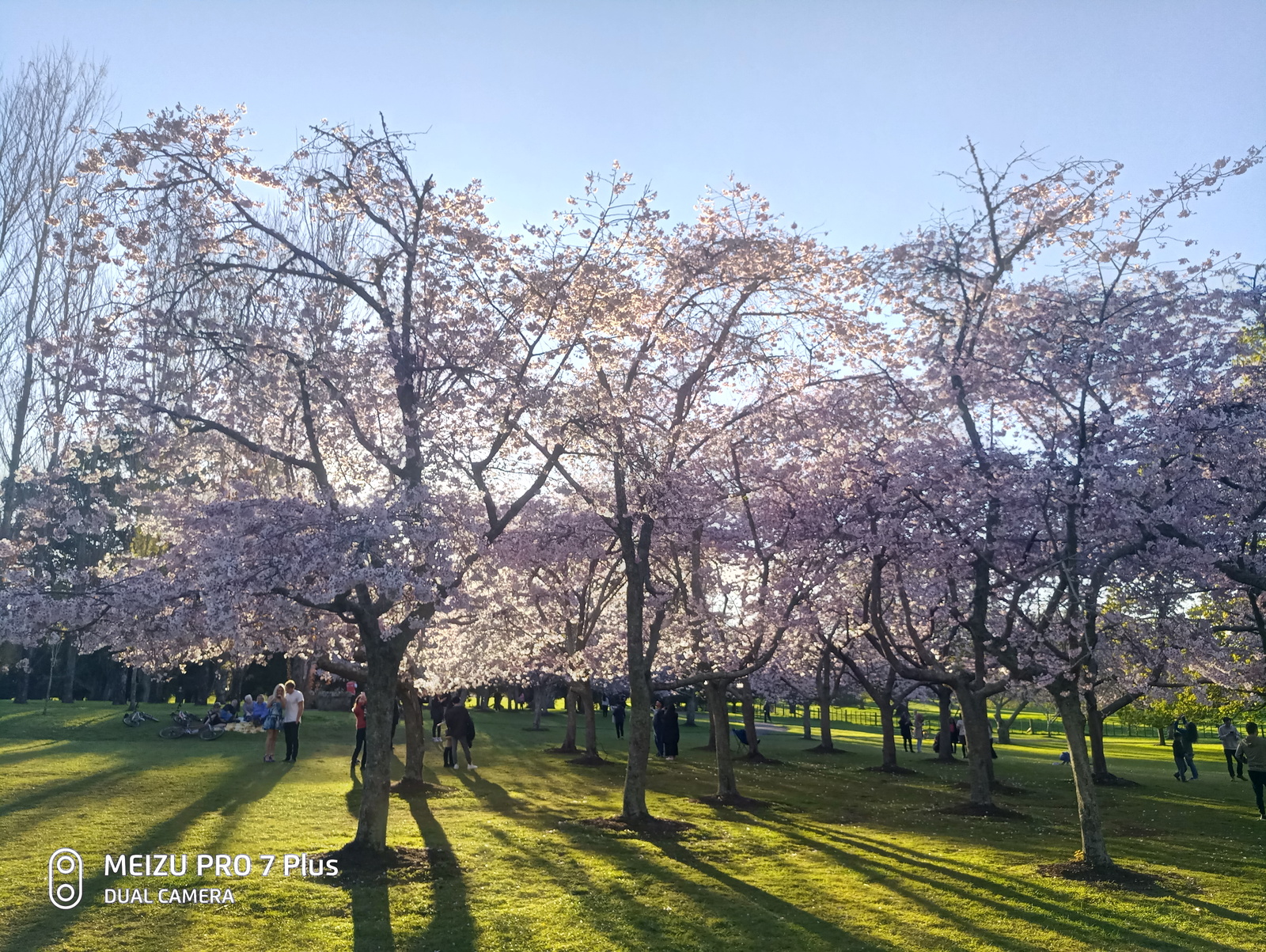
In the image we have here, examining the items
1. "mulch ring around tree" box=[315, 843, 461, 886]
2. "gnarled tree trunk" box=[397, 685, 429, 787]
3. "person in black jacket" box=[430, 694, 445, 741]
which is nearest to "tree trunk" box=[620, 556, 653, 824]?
"mulch ring around tree" box=[315, 843, 461, 886]

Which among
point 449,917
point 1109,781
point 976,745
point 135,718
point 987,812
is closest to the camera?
point 449,917

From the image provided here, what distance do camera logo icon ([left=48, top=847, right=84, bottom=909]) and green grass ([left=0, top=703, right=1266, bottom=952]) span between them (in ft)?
0.41

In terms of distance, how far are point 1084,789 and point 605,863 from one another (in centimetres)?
674

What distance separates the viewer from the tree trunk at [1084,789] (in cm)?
1198

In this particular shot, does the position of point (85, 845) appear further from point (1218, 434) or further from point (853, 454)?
point (1218, 434)

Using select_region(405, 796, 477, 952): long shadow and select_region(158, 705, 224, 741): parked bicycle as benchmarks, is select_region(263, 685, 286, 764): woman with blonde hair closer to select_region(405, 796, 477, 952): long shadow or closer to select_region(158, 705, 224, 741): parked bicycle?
select_region(158, 705, 224, 741): parked bicycle

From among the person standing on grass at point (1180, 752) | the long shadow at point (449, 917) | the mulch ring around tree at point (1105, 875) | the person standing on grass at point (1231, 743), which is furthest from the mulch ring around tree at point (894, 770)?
the long shadow at point (449, 917)

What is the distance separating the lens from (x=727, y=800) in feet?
60.5

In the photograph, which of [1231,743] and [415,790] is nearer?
[415,790]

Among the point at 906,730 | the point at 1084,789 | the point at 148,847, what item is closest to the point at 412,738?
the point at 148,847

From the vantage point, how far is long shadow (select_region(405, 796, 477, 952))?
332 inches

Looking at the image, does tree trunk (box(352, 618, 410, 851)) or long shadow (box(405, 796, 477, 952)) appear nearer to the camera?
long shadow (box(405, 796, 477, 952))

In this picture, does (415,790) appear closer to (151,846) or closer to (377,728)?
(151,846)

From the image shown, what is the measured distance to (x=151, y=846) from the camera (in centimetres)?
1173
